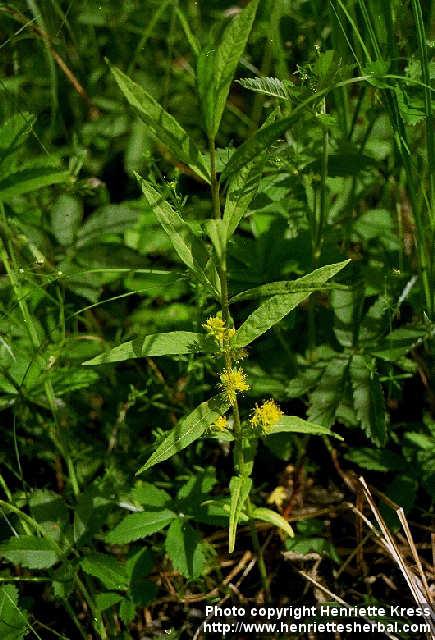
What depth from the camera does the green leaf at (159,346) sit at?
4.50ft

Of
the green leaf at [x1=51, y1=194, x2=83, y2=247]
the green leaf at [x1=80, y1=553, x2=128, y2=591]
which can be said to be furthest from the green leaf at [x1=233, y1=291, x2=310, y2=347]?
the green leaf at [x1=51, y1=194, x2=83, y2=247]

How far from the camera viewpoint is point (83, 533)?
1.79 metres

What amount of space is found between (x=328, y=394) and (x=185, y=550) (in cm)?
56

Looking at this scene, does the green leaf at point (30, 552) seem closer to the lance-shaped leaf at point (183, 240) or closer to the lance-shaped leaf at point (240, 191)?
the lance-shaped leaf at point (183, 240)

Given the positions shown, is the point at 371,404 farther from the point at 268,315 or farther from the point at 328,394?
the point at 268,315

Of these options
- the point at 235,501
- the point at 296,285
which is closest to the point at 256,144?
the point at 296,285

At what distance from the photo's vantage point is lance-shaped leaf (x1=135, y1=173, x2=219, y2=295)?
1382 millimetres

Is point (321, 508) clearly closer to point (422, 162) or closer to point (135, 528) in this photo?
point (135, 528)

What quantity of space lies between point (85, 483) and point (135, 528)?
1.16 ft

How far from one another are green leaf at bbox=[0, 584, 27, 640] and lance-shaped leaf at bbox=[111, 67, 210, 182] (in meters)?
1.16

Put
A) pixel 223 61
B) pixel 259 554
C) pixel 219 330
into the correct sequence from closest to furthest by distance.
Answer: pixel 223 61
pixel 219 330
pixel 259 554

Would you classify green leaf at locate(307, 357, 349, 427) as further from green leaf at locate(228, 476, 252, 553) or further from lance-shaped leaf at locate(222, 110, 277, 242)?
lance-shaped leaf at locate(222, 110, 277, 242)

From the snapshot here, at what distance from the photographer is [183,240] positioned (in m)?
1.41

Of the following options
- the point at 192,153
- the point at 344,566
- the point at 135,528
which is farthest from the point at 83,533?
the point at 192,153
